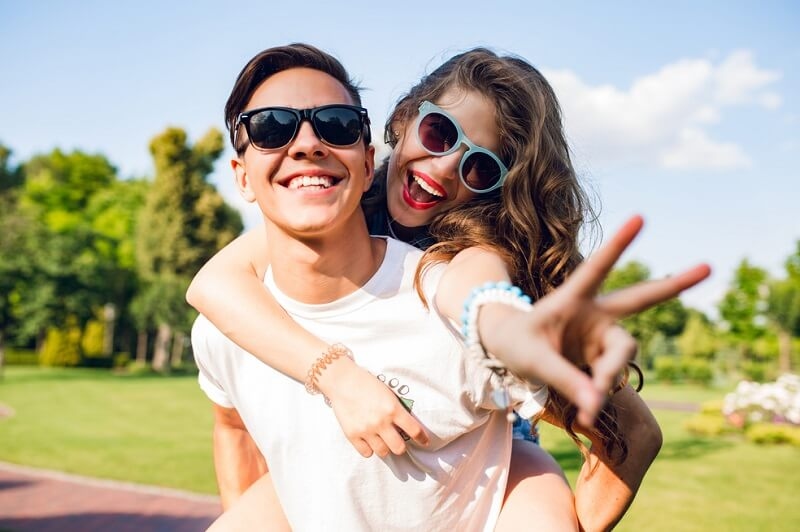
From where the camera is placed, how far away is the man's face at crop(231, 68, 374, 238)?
6.28 ft

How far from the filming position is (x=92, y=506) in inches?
381

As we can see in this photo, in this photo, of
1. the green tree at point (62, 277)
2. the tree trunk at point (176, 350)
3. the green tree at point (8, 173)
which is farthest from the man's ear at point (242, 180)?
the green tree at point (8, 173)

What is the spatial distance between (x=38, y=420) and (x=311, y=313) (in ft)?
54.3

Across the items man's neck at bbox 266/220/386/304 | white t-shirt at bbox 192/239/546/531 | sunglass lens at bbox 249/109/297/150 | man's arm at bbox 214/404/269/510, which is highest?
sunglass lens at bbox 249/109/297/150

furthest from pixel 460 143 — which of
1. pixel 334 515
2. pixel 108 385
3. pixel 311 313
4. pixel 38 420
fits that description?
pixel 108 385

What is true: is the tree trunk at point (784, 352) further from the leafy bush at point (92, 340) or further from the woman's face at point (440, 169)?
the woman's face at point (440, 169)

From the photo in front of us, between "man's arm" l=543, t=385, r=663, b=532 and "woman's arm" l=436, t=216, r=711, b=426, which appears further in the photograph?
"man's arm" l=543, t=385, r=663, b=532

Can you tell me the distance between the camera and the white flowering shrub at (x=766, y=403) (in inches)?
584

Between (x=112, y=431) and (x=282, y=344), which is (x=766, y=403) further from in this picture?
(x=282, y=344)

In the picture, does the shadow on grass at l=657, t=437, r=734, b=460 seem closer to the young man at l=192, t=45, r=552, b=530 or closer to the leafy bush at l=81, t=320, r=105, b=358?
the young man at l=192, t=45, r=552, b=530

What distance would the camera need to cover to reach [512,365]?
117 centimetres

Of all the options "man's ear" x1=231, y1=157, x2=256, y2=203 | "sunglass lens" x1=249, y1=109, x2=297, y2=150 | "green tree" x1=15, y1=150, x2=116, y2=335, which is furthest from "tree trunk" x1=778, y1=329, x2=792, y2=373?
"sunglass lens" x1=249, y1=109, x2=297, y2=150

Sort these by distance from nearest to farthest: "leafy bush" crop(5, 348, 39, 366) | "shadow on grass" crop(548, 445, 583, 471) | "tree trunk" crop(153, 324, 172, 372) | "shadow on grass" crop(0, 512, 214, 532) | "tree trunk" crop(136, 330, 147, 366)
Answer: "shadow on grass" crop(0, 512, 214, 532)
"shadow on grass" crop(548, 445, 583, 471)
"leafy bush" crop(5, 348, 39, 366)
"tree trunk" crop(153, 324, 172, 372)
"tree trunk" crop(136, 330, 147, 366)

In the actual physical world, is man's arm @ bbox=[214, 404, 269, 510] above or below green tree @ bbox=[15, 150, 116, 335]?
above
